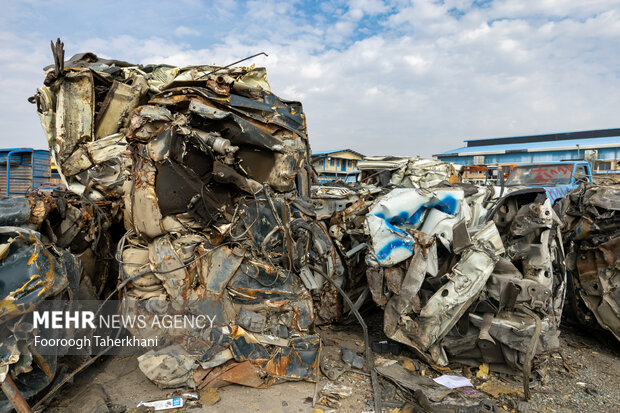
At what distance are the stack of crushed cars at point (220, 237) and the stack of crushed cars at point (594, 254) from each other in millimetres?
2952

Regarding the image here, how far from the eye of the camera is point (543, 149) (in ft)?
86.4

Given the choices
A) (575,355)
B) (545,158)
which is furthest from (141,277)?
(545,158)

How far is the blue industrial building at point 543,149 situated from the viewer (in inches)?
956

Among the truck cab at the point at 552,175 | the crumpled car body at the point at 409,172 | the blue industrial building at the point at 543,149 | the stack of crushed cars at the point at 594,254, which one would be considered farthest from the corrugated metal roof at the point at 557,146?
the stack of crushed cars at the point at 594,254

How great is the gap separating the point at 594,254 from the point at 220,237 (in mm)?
3986

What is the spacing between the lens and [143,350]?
3533 mm

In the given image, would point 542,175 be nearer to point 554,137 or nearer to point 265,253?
point 265,253

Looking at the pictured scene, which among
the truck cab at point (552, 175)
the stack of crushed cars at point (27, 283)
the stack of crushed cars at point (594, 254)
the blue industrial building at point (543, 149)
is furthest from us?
the blue industrial building at point (543, 149)

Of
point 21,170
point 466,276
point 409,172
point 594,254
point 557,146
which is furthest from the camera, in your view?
point 557,146

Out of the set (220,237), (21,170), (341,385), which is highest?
(21,170)

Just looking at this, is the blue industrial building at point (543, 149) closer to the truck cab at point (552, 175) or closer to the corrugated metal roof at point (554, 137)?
the corrugated metal roof at point (554, 137)

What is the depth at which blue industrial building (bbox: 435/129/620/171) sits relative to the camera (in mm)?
24292

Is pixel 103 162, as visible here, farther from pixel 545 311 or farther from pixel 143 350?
pixel 545 311

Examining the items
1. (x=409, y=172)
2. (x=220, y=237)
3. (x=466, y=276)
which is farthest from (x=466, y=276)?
(x=409, y=172)
